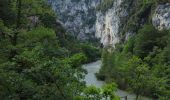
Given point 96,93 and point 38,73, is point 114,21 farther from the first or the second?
point 38,73

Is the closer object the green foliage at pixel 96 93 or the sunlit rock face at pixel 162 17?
the green foliage at pixel 96 93

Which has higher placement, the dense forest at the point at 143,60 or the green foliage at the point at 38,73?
the green foliage at the point at 38,73

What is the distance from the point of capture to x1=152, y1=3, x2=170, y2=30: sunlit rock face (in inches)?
3953

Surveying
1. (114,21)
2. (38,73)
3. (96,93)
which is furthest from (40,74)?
(114,21)

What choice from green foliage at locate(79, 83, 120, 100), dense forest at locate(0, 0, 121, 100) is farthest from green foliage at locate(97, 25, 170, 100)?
dense forest at locate(0, 0, 121, 100)

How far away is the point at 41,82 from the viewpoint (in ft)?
60.3

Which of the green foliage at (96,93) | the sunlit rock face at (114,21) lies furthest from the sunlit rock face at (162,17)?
the green foliage at (96,93)

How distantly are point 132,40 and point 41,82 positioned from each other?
3412 inches

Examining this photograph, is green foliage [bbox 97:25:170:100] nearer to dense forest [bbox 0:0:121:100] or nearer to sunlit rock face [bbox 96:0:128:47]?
sunlit rock face [bbox 96:0:128:47]

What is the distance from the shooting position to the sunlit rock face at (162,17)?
100394mm

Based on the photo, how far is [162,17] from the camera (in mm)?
102375

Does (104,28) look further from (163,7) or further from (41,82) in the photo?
(41,82)

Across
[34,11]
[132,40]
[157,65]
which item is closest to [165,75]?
[157,65]

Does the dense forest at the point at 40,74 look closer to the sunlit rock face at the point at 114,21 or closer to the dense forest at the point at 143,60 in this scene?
the dense forest at the point at 143,60
